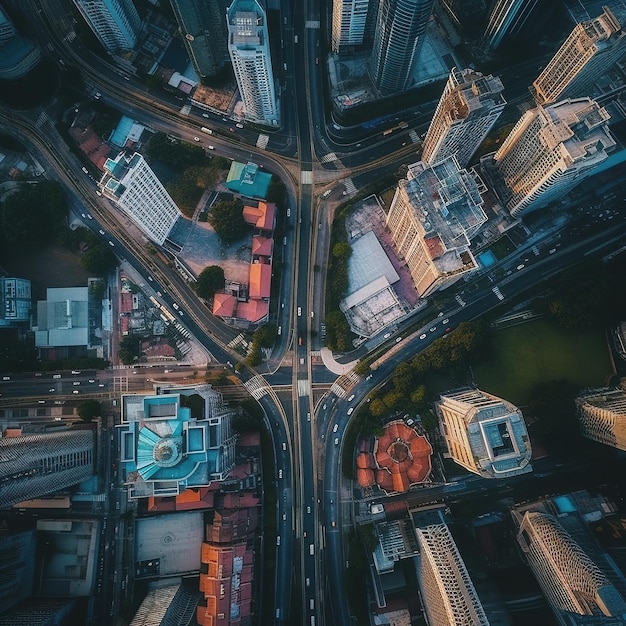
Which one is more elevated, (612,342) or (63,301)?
(63,301)

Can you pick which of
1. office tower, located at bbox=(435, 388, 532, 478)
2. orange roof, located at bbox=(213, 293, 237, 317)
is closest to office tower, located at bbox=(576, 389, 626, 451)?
office tower, located at bbox=(435, 388, 532, 478)

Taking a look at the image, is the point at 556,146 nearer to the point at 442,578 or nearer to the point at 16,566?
the point at 442,578

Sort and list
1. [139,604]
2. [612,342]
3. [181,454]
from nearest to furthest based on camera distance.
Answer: [181,454]
[139,604]
[612,342]

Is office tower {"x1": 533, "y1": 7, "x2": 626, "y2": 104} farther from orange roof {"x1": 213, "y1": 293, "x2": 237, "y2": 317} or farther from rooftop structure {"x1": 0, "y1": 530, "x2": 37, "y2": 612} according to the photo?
rooftop structure {"x1": 0, "y1": 530, "x2": 37, "y2": 612}

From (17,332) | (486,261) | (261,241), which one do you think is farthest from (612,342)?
(17,332)

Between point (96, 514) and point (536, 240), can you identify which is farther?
point (536, 240)

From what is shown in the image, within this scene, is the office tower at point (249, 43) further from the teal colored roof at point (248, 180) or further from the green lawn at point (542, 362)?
the green lawn at point (542, 362)

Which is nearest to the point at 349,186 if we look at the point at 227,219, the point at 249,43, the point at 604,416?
the point at 227,219

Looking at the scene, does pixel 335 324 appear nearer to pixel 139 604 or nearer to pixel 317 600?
pixel 317 600
